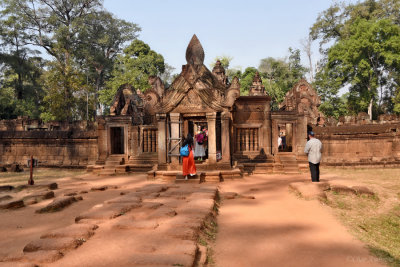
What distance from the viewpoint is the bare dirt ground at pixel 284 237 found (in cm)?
347

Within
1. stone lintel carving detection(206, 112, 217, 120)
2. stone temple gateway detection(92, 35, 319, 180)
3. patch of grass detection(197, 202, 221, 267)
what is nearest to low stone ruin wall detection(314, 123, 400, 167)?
stone temple gateway detection(92, 35, 319, 180)

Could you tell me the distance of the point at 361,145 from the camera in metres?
13.9

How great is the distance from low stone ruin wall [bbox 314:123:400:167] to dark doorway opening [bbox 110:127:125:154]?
33.1ft

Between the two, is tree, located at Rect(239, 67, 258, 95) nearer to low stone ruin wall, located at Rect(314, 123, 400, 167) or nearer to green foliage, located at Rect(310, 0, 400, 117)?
green foliage, located at Rect(310, 0, 400, 117)

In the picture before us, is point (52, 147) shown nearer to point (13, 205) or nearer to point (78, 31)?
point (13, 205)

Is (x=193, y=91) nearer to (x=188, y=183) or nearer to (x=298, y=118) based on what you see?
(x=188, y=183)

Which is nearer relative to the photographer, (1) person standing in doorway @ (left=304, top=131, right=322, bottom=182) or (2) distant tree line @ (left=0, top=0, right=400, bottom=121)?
(1) person standing in doorway @ (left=304, top=131, right=322, bottom=182)

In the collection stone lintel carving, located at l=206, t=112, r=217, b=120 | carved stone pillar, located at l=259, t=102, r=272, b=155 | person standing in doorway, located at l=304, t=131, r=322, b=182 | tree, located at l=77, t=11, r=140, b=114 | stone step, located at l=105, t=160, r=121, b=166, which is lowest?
stone step, located at l=105, t=160, r=121, b=166

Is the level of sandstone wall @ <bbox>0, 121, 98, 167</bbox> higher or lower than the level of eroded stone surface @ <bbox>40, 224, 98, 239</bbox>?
higher

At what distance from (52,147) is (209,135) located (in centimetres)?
1025

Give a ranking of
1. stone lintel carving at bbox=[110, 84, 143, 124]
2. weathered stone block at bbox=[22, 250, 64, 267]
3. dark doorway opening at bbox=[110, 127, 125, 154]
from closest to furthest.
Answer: weathered stone block at bbox=[22, 250, 64, 267] → dark doorway opening at bbox=[110, 127, 125, 154] → stone lintel carving at bbox=[110, 84, 143, 124]

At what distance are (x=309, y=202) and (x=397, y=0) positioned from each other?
3278 cm

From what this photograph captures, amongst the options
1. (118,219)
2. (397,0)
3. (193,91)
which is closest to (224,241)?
(118,219)

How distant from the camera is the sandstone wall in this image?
50.0 ft
